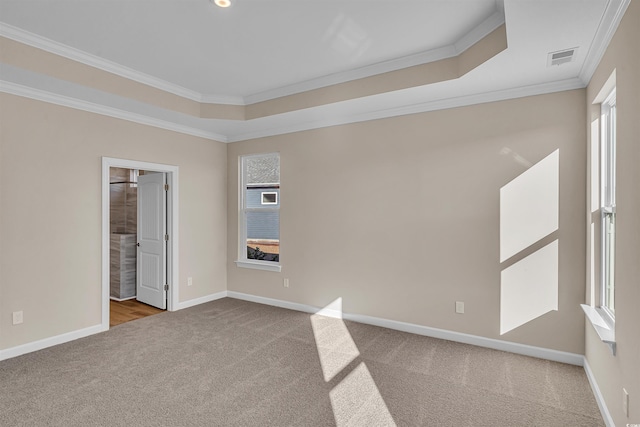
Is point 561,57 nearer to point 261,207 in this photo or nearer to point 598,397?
point 598,397

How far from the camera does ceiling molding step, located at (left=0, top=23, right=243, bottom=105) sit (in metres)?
2.64

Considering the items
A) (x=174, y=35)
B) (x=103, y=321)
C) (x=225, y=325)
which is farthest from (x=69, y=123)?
(x=225, y=325)

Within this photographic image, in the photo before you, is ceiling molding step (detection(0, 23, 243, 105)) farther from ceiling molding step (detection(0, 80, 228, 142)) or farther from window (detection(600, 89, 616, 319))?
window (detection(600, 89, 616, 319))

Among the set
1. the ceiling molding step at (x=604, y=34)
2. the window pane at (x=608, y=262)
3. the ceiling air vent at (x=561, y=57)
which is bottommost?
the window pane at (x=608, y=262)

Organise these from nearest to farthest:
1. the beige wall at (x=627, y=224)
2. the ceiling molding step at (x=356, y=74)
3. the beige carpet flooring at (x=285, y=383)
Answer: the beige wall at (x=627, y=224) < the beige carpet flooring at (x=285, y=383) < the ceiling molding step at (x=356, y=74)

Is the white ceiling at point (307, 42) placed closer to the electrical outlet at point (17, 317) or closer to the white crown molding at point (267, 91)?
the white crown molding at point (267, 91)

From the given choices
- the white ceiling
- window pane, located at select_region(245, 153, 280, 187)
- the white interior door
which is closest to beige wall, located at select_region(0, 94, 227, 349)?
the white ceiling

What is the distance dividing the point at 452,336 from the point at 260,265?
107 inches

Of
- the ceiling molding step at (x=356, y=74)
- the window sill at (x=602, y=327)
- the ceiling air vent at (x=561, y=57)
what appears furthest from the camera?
the ceiling molding step at (x=356, y=74)

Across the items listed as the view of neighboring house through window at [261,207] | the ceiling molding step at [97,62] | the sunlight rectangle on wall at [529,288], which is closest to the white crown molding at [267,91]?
the ceiling molding step at [97,62]

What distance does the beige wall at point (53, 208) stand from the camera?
3.08 m

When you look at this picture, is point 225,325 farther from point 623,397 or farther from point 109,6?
point 623,397

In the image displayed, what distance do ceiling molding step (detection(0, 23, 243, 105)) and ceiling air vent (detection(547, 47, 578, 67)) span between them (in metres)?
3.25

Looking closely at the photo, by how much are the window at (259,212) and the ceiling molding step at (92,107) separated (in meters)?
0.84
